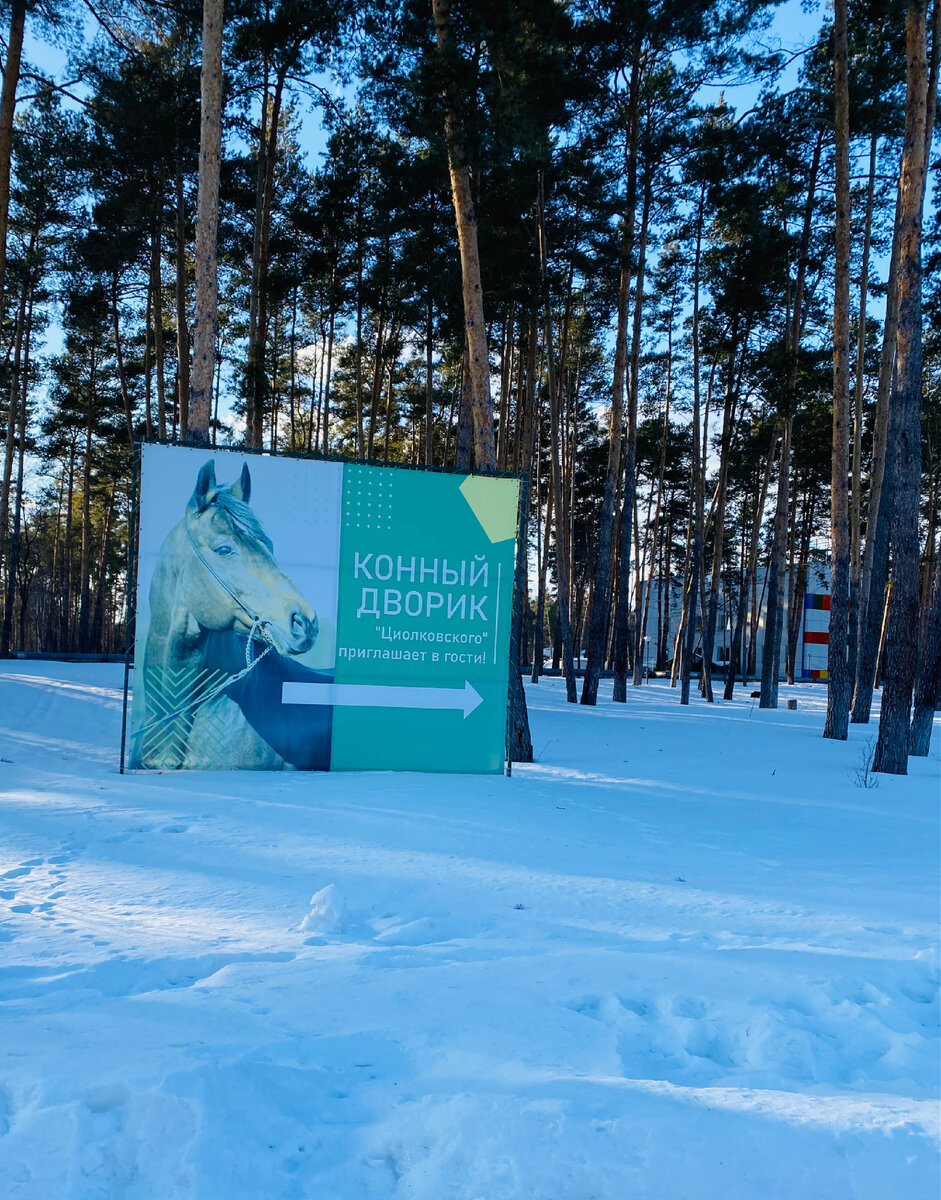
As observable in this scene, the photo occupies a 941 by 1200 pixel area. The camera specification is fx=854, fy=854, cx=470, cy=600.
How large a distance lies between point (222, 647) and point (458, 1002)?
5.13 metres

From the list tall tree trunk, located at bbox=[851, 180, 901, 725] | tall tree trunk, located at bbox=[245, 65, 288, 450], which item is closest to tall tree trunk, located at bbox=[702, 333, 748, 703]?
tall tree trunk, located at bbox=[851, 180, 901, 725]

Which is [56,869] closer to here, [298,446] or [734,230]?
[734,230]

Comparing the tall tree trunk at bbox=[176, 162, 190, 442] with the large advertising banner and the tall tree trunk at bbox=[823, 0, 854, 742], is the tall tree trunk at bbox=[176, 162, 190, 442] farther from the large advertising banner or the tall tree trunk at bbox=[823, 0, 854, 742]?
the tall tree trunk at bbox=[823, 0, 854, 742]

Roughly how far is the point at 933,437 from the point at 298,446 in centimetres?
2209

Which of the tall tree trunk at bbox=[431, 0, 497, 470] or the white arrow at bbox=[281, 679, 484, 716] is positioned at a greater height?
the tall tree trunk at bbox=[431, 0, 497, 470]

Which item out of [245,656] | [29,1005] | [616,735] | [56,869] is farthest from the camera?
[616,735]

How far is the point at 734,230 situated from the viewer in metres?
16.2

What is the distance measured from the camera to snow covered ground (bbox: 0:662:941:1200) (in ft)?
6.73

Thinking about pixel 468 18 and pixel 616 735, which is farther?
pixel 616 735

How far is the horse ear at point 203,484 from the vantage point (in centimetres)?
748

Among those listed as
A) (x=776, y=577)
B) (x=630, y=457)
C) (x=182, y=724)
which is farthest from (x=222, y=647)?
(x=776, y=577)

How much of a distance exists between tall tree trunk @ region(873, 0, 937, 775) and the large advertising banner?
4.18 metres

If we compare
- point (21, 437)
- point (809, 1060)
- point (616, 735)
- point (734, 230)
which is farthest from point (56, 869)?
point (21, 437)

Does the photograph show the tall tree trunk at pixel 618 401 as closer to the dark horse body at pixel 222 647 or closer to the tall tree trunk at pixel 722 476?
the tall tree trunk at pixel 722 476
